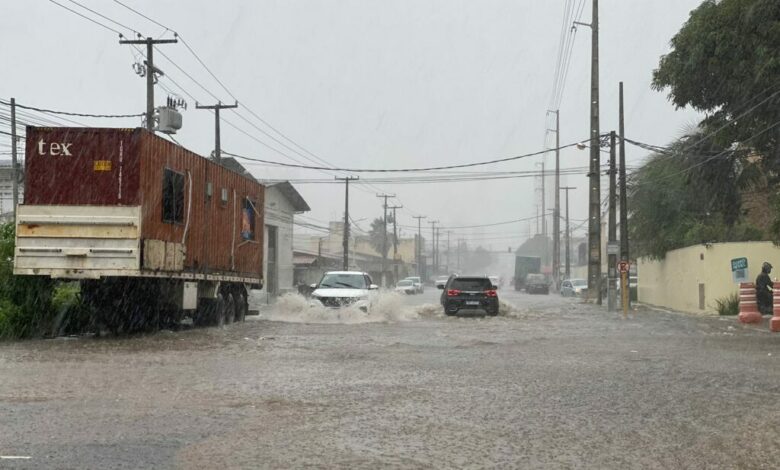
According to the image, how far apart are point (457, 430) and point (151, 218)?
1050 centimetres

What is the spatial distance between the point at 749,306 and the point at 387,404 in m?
16.8

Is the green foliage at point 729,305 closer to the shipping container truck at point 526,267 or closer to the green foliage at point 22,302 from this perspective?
the green foliage at point 22,302

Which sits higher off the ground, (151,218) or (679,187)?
(679,187)

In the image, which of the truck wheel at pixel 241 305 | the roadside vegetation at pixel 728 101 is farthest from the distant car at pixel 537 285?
the truck wheel at pixel 241 305

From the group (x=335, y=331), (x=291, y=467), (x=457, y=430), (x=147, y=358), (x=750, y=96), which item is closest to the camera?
(x=291, y=467)

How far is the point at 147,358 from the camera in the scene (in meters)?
13.6

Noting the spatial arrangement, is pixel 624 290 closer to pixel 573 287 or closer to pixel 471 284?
pixel 471 284

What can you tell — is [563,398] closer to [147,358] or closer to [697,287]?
[147,358]

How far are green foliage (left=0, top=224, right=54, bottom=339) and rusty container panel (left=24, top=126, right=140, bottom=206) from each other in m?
2.08

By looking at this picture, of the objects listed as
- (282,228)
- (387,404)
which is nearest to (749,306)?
(387,404)

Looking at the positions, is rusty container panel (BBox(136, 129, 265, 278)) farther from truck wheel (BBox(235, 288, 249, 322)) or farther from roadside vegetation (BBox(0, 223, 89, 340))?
roadside vegetation (BBox(0, 223, 89, 340))

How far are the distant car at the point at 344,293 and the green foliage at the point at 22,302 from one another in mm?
8438

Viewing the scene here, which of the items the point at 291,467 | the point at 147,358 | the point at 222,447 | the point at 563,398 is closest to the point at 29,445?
the point at 222,447

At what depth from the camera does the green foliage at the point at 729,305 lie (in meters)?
27.8
